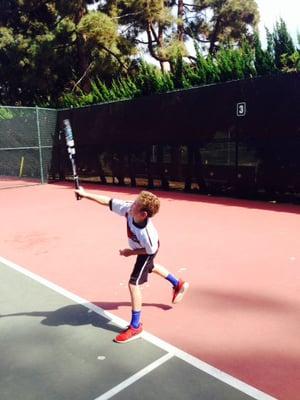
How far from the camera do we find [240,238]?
26.0 feet

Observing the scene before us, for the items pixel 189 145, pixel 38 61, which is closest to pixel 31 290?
pixel 189 145

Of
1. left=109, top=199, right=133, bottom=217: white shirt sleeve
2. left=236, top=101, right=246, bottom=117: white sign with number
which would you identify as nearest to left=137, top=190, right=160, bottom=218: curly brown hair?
left=109, top=199, right=133, bottom=217: white shirt sleeve

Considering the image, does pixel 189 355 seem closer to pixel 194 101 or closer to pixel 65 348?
pixel 65 348

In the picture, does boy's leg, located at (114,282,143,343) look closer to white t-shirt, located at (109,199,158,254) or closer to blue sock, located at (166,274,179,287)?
white t-shirt, located at (109,199,158,254)

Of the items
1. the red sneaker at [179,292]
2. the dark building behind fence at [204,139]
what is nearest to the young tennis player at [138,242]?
the red sneaker at [179,292]

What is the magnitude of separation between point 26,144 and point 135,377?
57.2 ft

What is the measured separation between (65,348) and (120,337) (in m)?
0.53

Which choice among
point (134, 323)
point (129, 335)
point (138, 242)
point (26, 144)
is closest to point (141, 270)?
point (138, 242)

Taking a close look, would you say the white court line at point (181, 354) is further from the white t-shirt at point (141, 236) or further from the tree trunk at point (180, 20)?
the tree trunk at point (180, 20)

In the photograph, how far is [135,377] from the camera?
11.1ft

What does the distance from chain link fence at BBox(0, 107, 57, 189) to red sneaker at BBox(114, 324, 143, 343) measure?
15528mm

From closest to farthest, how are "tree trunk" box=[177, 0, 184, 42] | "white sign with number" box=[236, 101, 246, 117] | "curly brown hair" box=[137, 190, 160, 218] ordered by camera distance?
"curly brown hair" box=[137, 190, 160, 218] → "white sign with number" box=[236, 101, 246, 117] → "tree trunk" box=[177, 0, 184, 42]

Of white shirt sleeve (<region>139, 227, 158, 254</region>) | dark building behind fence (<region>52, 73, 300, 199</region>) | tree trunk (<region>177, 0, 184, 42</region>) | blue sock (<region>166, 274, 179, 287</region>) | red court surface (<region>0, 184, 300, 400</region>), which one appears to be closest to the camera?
red court surface (<region>0, 184, 300, 400</region>)

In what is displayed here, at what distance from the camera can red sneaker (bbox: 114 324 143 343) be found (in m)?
3.99
